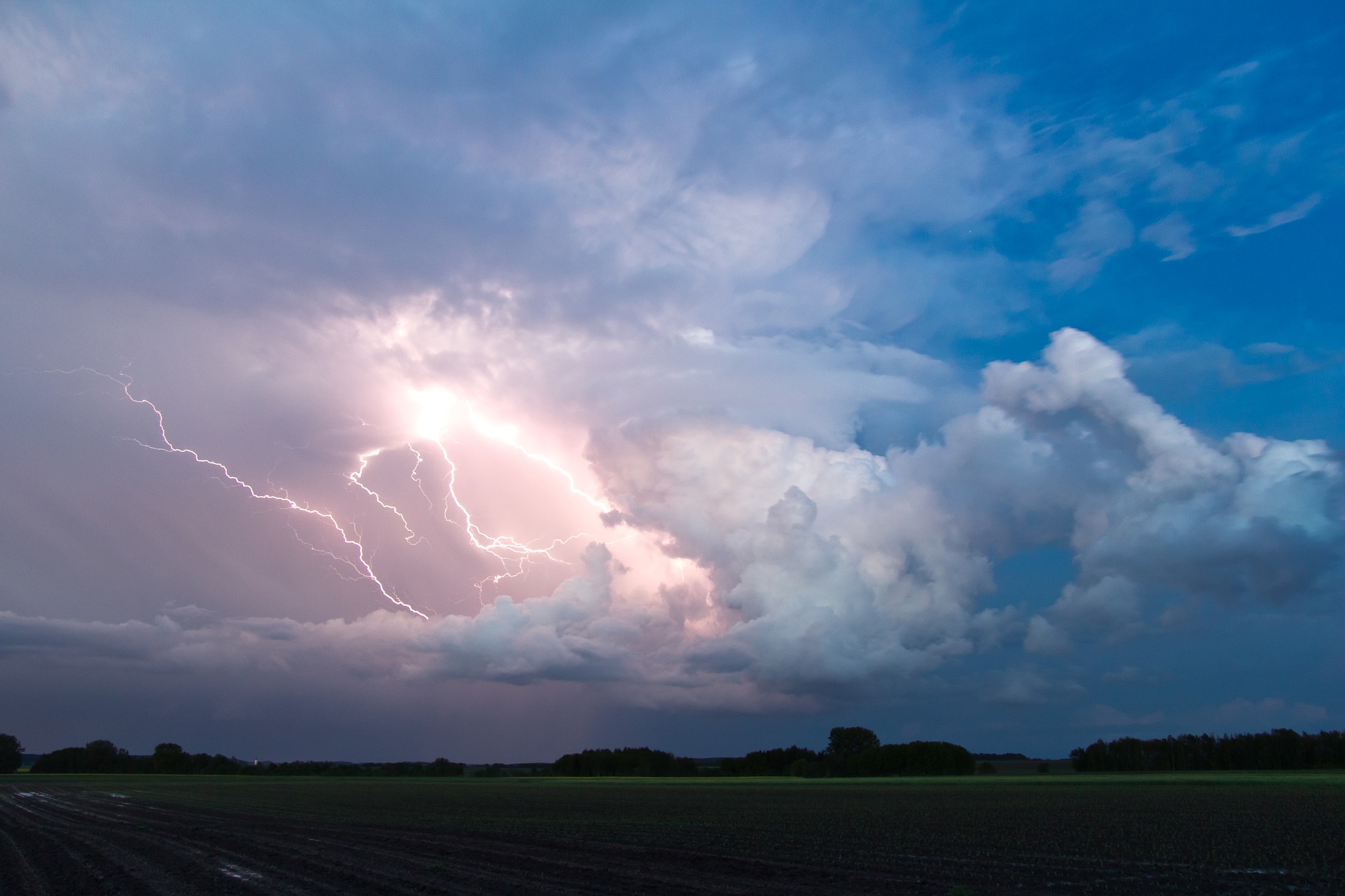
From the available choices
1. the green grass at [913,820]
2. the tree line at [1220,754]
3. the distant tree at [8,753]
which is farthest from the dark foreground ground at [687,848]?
the distant tree at [8,753]

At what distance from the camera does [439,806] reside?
5372cm

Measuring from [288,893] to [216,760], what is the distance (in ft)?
705

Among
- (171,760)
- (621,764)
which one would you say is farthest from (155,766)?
(621,764)

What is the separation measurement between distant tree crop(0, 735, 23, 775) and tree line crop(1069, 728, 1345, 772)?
220 meters

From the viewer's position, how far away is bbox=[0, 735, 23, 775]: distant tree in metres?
159

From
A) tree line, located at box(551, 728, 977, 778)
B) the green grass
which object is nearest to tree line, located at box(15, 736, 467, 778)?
tree line, located at box(551, 728, 977, 778)

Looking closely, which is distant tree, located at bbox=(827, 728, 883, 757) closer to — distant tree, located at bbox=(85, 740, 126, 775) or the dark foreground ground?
the dark foreground ground

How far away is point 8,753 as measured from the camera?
159875 millimetres

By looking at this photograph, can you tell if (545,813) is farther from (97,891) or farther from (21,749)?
(21,749)

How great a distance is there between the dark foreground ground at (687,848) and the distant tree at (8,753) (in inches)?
5705

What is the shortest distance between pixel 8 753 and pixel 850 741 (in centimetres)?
17901

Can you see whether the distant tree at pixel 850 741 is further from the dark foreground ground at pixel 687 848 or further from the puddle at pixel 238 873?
the puddle at pixel 238 873

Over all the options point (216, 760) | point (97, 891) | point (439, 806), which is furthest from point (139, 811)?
point (216, 760)

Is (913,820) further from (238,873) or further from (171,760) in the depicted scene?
(171,760)
